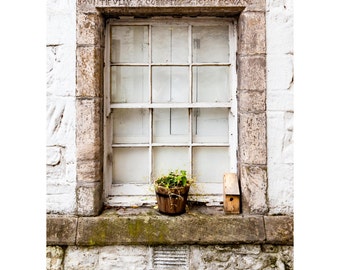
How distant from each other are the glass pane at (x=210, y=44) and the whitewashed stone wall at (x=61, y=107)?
1071mm

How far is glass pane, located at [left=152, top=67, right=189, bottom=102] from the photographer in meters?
3.24

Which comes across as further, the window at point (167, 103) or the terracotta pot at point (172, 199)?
the window at point (167, 103)

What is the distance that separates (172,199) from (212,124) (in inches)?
31.3

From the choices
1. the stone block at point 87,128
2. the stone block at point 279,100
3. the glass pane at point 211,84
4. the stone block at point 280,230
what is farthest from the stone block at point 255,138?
the stone block at point 87,128

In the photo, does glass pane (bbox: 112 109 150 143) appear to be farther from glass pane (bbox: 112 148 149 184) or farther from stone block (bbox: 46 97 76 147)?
stone block (bbox: 46 97 76 147)

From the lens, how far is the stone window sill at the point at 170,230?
2908 mm

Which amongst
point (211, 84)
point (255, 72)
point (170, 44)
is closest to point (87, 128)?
point (170, 44)

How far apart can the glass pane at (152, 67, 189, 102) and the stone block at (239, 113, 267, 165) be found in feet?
2.05

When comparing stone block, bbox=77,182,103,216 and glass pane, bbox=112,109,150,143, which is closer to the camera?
stone block, bbox=77,182,103,216

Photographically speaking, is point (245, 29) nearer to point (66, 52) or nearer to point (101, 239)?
point (66, 52)

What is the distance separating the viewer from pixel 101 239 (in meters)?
2.91

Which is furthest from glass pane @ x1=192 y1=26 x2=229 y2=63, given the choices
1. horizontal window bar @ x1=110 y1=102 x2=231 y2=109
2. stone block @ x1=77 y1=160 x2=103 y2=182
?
stone block @ x1=77 y1=160 x2=103 y2=182

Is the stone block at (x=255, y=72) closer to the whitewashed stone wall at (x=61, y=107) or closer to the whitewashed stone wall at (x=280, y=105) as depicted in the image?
the whitewashed stone wall at (x=280, y=105)

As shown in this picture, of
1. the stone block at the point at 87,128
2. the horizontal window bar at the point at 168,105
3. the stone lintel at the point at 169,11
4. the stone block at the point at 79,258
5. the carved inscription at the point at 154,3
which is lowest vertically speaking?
the stone block at the point at 79,258
